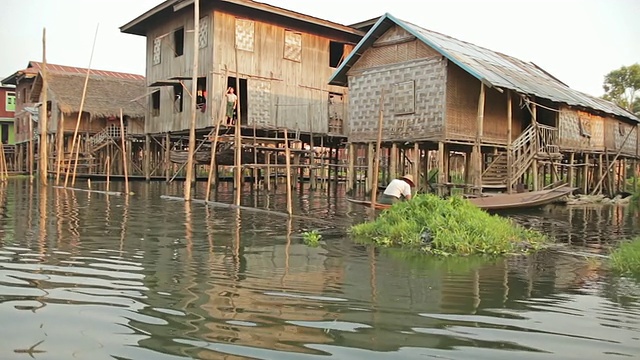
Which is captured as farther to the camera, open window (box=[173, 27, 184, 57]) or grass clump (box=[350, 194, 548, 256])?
open window (box=[173, 27, 184, 57])

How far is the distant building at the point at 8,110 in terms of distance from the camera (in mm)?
37500

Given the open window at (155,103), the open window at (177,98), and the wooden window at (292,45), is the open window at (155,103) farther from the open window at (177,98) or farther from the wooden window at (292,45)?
the wooden window at (292,45)

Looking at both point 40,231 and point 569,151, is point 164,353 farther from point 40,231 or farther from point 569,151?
point 569,151

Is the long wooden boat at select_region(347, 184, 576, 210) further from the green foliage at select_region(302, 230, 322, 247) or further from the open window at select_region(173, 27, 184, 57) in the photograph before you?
the open window at select_region(173, 27, 184, 57)

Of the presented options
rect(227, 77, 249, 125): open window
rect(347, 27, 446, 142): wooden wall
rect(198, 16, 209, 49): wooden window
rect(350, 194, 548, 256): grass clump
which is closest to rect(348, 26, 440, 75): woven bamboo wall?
rect(347, 27, 446, 142): wooden wall

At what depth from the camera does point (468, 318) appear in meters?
4.01

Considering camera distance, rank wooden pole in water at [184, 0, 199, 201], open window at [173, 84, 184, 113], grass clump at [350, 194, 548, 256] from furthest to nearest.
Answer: open window at [173, 84, 184, 113] < wooden pole in water at [184, 0, 199, 201] < grass clump at [350, 194, 548, 256]

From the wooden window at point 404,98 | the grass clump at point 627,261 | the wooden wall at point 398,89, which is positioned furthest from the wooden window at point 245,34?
the grass clump at point 627,261

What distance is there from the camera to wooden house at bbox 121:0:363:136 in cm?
1867

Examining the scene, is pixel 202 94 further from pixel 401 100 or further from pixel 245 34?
pixel 401 100

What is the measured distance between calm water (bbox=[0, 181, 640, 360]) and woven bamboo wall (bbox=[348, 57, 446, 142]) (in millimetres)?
7358

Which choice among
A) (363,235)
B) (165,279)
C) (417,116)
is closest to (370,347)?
(165,279)

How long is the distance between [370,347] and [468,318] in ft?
3.48

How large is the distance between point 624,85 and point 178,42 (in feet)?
99.2
